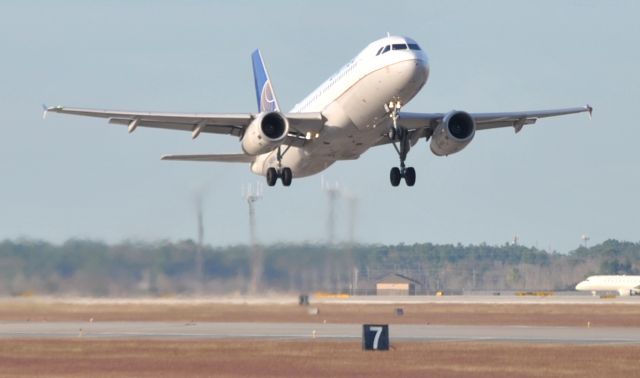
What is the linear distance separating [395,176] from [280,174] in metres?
5.07

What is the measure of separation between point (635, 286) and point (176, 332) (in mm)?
80202

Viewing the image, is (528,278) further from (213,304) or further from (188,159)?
(188,159)

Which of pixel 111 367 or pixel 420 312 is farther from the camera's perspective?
pixel 420 312

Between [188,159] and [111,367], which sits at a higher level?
[188,159]

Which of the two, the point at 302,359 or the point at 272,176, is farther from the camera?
the point at 272,176

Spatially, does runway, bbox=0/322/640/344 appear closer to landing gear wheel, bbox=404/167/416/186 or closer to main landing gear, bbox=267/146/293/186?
main landing gear, bbox=267/146/293/186

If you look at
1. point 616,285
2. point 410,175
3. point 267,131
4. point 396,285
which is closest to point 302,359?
point 410,175

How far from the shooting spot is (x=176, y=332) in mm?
62844

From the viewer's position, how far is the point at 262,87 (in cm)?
6366

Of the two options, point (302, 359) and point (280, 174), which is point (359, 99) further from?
point (302, 359)

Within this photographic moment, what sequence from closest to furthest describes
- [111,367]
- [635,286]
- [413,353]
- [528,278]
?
[111,367]
[413,353]
[635,286]
[528,278]

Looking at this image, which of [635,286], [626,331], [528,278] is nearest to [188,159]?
[626,331]

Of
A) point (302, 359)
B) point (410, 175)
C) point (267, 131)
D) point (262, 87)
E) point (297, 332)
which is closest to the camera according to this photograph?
point (267, 131)

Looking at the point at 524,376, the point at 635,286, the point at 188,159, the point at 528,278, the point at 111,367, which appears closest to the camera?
the point at 524,376
